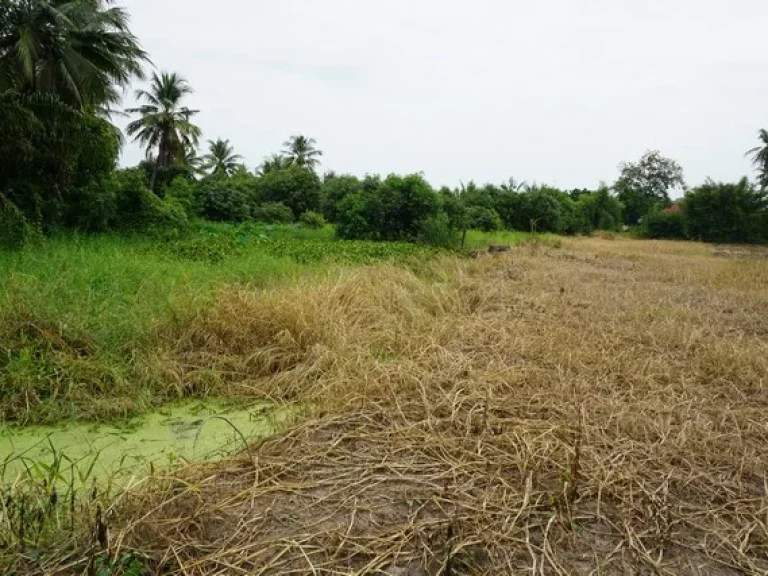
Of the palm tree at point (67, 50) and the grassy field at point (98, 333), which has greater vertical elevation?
the palm tree at point (67, 50)

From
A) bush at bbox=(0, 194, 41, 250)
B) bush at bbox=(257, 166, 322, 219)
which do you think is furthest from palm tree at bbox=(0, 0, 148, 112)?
bush at bbox=(257, 166, 322, 219)

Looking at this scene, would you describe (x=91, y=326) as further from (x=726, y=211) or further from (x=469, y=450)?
(x=726, y=211)

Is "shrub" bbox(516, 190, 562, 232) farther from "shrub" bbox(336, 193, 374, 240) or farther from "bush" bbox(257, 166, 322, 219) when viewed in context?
"shrub" bbox(336, 193, 374, 240)

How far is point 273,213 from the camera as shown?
72.8 ft

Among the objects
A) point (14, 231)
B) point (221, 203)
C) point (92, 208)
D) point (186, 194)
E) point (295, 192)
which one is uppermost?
point (295, 192)

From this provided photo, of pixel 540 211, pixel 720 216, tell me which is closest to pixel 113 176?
pixel 540 211

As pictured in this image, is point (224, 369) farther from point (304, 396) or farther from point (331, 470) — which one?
point (331, 470)

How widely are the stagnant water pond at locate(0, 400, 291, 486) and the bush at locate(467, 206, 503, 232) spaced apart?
17991 mm

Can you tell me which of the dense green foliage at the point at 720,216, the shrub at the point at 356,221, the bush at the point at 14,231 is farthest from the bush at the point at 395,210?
the dense green foliage at the point at 720,216

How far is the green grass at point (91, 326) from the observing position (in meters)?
3.31

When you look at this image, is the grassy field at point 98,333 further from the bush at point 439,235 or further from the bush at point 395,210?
the bush at point 395,210

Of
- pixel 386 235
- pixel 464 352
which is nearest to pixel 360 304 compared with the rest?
pixel 464 352

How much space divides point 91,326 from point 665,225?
30.5 meters

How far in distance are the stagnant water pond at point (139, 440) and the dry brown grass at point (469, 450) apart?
299 mm
